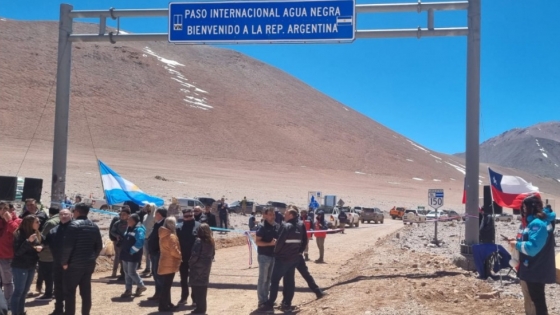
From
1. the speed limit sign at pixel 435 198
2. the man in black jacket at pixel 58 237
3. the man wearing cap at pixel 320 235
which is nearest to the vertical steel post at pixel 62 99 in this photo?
the man wearing cap at pixel 320 235

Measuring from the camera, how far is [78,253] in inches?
314

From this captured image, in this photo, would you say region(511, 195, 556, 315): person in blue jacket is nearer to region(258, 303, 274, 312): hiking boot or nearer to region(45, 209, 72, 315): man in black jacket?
region(258, 303, 274, 312): hiking boot

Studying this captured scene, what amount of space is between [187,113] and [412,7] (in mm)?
98207

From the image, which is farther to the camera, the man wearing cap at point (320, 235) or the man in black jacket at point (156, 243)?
the man wearing cap at point (320, 235)

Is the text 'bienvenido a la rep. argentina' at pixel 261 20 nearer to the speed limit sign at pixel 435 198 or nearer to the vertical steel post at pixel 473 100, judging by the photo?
the vertical steel post at pixel 473 100

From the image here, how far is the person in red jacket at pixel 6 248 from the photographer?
876 centimetres

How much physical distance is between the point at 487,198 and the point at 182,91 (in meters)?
108

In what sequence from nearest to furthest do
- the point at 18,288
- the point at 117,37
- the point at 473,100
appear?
1. the point at 18,288
2. the point at 473,100
3. the point at 117,37

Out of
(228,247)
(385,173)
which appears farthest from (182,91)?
(228,247)

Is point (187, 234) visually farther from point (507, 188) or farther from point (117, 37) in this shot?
point (117, 37)

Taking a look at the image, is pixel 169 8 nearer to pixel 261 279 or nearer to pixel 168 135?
pixel 261 279

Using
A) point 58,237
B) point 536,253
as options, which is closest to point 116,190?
point 58,237

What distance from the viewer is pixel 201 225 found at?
9406mm

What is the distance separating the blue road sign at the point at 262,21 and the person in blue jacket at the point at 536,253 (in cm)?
758
